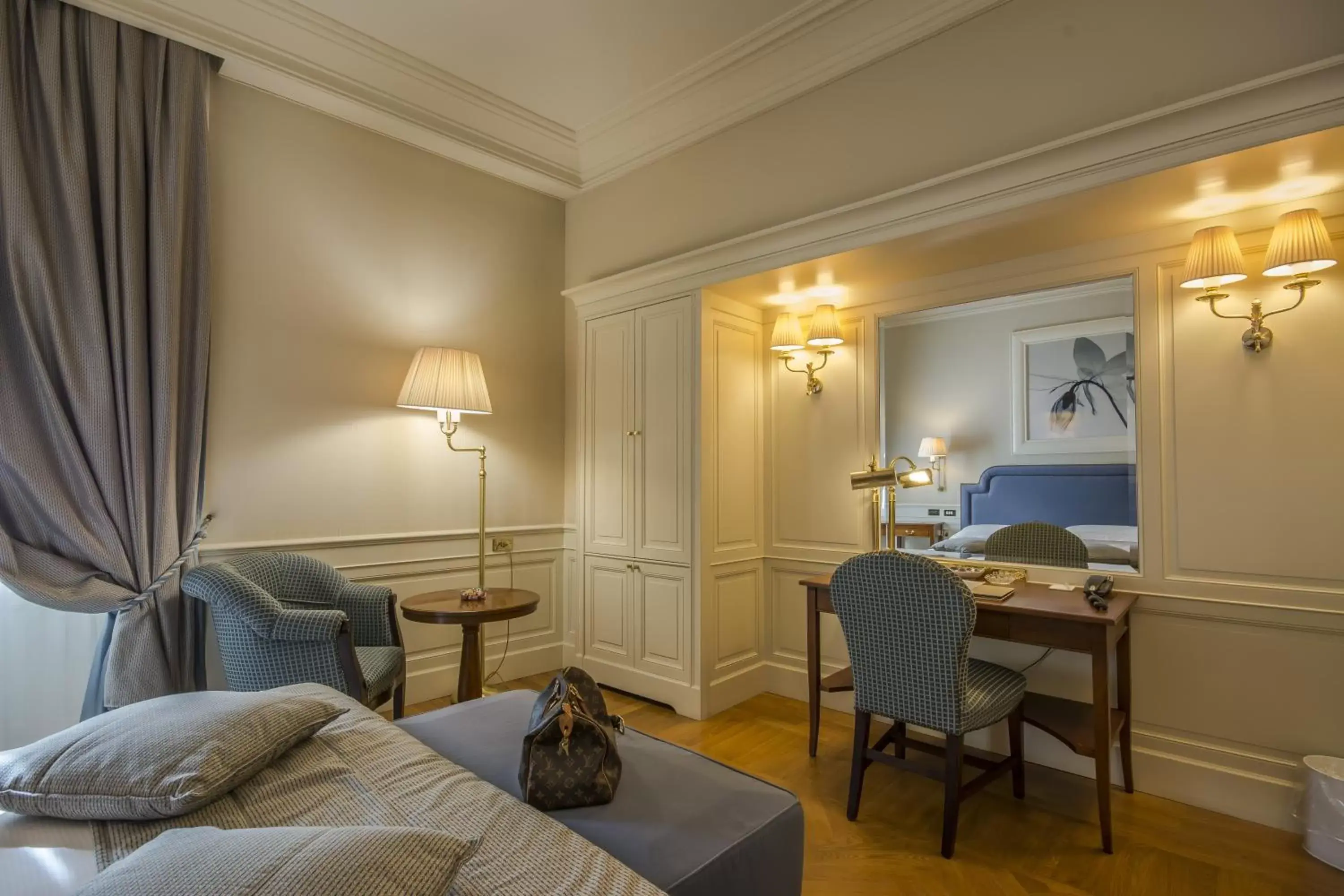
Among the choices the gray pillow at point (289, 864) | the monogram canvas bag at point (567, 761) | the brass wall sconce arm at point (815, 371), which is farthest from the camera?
the brass wall sconce arm at point (815, 371)

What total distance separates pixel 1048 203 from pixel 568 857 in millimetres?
2409

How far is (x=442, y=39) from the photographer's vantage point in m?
3.02

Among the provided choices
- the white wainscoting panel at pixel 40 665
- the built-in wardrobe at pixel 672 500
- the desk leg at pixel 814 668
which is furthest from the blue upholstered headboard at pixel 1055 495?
the white wainscoting panel at pixel 40 665

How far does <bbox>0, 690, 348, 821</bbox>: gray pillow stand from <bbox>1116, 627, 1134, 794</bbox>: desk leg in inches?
104

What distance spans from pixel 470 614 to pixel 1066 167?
8.96ft

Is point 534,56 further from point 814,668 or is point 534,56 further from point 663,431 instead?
point 814,668

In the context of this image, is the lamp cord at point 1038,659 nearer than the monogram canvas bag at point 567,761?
No

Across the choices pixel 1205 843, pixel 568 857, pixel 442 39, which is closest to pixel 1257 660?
pixel 1205 843

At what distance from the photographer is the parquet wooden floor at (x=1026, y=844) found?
6.32 feet

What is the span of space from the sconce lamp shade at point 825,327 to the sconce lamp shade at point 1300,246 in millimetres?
1552

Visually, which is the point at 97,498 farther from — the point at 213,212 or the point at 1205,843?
the point at 1205,843

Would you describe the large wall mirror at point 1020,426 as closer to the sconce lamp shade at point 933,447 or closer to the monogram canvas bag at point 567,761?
the sconce lamp shade at point 933,447

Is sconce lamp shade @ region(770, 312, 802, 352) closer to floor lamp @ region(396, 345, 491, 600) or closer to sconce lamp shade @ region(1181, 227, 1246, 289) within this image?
floor lamp @ region(396, 345, 491, 600)

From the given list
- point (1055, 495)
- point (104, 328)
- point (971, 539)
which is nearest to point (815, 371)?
point (971, 539)
